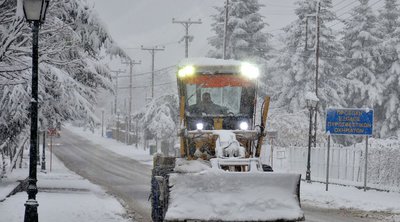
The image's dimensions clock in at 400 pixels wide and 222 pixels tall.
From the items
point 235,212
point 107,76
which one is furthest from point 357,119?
point 235,212

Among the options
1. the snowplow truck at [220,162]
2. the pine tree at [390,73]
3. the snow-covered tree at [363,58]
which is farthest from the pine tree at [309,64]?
the snowplow truck at [220,162]

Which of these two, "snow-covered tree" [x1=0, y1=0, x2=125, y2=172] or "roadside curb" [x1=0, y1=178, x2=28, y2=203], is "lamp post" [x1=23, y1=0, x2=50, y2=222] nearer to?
"snow-covered tree" [x1=0, y1=0, x2=125, y2=172]

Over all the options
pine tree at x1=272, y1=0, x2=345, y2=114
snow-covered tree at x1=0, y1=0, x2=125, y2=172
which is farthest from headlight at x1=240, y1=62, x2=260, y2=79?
pine tree at x1=272, y1=0, x2=345, y2=114

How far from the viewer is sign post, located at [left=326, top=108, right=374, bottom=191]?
22.9 meters

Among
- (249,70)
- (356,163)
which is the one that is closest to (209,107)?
(249,70)

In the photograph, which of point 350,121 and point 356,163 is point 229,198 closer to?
point 350,121

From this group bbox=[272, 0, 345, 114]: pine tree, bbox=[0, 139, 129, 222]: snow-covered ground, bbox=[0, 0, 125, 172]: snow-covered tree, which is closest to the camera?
bbox=[0, 139, 129, 222]: snow-covered ground

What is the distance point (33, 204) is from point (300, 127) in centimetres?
3383

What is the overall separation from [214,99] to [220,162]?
2.16 meters

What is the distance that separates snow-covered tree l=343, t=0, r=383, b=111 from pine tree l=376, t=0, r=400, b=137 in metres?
0.62

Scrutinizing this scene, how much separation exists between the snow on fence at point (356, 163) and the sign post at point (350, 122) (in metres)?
1.31

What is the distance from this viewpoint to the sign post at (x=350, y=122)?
22.9m

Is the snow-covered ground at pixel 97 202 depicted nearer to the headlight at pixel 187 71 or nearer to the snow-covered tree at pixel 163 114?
the headlight at pixel 187 71

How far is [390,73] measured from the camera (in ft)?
154
